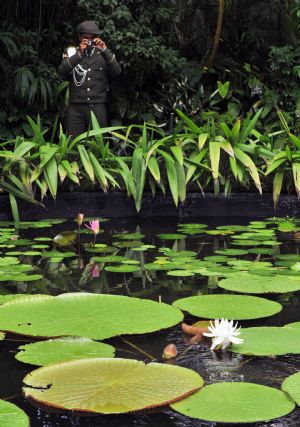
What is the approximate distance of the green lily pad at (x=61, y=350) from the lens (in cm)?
283

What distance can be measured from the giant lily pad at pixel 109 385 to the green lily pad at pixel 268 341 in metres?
0.36

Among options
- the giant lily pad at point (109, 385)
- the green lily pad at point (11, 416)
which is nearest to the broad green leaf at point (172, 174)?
the giant lily pad at point (109, 385)

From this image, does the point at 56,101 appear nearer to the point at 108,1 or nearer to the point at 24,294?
the point at 108,1

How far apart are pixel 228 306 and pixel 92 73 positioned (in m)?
4.38

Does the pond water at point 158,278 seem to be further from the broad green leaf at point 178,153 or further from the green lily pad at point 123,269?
the broad green leaf at point 178,153

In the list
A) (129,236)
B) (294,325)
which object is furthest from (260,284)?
(129,236)

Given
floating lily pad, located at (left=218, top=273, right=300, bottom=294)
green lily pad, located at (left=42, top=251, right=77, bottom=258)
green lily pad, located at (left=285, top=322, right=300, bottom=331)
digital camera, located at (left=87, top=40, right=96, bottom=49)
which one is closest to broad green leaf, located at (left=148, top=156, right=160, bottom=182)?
digital camera, located at (left=87, top=40, right=96, bottom=49)

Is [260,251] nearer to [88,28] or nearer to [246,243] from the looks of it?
[246,243]

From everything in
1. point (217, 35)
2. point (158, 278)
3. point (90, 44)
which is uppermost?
point (217, 35)

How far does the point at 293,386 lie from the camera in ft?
8.29

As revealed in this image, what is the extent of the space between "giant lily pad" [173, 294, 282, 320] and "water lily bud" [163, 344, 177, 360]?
1.61 ft

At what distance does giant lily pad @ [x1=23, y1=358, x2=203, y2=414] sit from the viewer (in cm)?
239

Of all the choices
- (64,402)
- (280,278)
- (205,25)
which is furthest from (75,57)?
(64,402)

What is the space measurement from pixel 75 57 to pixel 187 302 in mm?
4228
